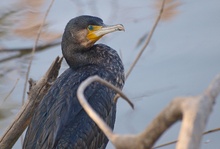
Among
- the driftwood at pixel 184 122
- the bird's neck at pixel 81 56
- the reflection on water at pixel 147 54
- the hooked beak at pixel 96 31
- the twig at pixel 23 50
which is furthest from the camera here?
the twig at pixel 23 50

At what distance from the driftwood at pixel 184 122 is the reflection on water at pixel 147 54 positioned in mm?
3155

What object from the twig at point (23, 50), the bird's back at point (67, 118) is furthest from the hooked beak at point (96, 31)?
the twig at point (23, 50)

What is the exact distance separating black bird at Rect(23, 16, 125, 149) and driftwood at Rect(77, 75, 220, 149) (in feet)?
6.24

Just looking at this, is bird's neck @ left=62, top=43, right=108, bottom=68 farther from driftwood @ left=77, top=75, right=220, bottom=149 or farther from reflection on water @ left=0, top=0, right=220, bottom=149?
driftwood @ left=77, top=75, right=220, bottom=149

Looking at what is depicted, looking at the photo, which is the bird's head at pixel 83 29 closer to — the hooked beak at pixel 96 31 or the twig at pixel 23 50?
the hooked beak at pixel 96 31

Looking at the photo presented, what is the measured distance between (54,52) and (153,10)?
0.84 metres

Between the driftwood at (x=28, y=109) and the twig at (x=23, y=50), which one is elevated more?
the twig at (x=23, y=50)

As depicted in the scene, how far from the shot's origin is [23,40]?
6367 mm

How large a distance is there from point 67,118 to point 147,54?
199 centimetres

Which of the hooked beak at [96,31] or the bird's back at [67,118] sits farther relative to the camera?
the hooked beak at [96,31]

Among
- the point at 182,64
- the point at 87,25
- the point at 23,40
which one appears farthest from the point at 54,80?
the point at 23,40

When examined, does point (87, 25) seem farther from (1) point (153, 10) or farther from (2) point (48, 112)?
Result: (1) point (153, 10)

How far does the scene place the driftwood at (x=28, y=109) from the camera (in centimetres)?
405

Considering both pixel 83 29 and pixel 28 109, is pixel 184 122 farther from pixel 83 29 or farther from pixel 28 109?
pixel 83 29
